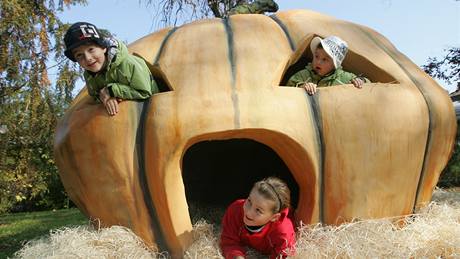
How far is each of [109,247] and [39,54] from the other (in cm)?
578

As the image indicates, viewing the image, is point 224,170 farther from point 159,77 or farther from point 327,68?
point 327,68

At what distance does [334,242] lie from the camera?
270 centimetres

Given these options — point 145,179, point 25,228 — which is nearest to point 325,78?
point 145,179

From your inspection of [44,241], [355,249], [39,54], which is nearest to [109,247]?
[44,241]

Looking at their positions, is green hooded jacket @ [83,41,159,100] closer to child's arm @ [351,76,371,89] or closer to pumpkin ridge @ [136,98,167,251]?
pumpkin ridge @ [136,98,167,251]

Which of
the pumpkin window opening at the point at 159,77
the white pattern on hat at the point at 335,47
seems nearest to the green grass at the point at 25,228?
the pumpkin window opening at the point at 159,77

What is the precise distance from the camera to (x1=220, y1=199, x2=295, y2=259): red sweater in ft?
9.09

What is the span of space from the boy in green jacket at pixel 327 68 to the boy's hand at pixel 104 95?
42.6 inches

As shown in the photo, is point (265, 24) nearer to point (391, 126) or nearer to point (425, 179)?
point (391, 126)

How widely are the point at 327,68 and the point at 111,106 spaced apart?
1296mm

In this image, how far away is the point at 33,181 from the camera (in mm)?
9031

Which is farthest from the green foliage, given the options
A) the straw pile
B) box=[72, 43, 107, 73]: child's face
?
box=[72, 43, 107, 73]: child's face

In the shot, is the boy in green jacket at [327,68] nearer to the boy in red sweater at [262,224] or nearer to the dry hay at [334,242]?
the boy in red sweater at [262,224]

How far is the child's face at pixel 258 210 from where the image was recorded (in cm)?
268
